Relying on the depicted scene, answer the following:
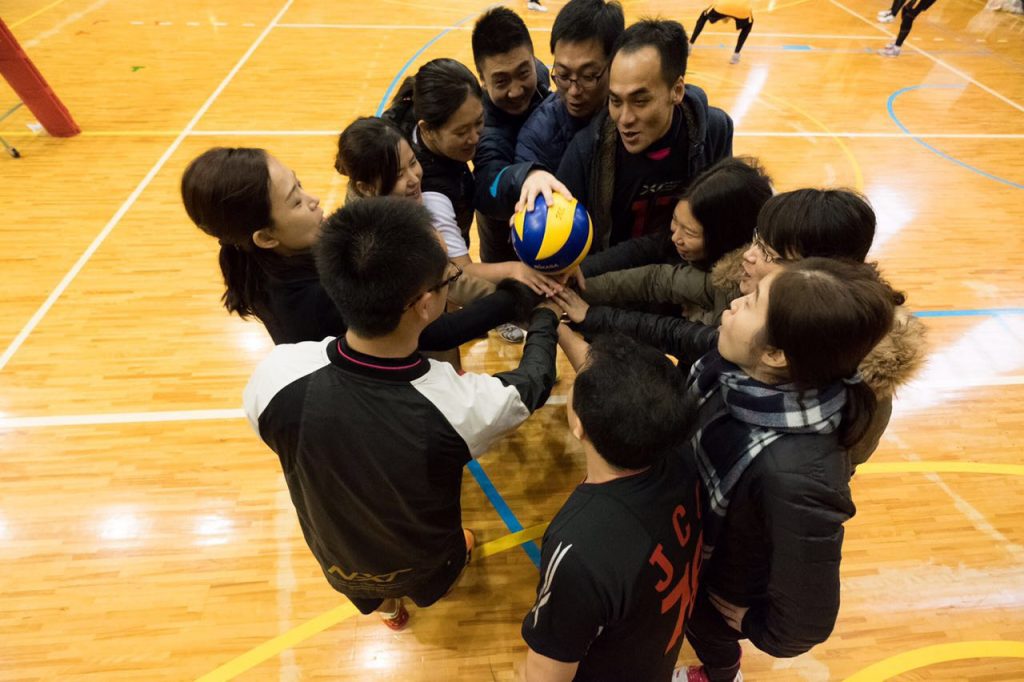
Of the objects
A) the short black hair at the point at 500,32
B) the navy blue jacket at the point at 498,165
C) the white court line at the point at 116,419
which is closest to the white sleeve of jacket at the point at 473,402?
the navy blue jacket at the point at 498,165

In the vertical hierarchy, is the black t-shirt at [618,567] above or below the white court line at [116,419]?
above

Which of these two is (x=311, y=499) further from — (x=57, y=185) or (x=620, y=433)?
(x=57, y=185)

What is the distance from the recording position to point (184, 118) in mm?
6203

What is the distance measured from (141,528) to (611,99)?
320 cm

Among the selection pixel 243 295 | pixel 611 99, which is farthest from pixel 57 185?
pixel 611 99

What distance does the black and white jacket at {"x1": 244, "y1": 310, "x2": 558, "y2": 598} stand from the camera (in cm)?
137

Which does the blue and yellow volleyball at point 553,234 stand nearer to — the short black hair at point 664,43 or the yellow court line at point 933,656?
the short black hair at point 664,43

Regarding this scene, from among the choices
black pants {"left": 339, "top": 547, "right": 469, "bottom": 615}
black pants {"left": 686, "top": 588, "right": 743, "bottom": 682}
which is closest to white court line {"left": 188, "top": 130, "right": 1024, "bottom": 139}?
black pants {"left": 339, "top": 547, "right": 469, "bottom": 615}

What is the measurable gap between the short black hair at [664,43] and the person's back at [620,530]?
136 cm

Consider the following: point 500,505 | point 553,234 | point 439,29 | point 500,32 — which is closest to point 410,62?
point 439,29

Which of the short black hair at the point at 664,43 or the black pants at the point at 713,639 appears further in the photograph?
the short black hair at the point at 664,43

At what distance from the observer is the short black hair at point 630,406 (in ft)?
3.88

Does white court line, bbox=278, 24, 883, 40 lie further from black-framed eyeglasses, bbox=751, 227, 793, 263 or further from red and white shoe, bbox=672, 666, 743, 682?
red and white shoe, bbox=672, 666, 743, 682

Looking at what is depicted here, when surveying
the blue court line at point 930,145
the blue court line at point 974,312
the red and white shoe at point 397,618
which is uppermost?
the red and white shoe at point 397,618
